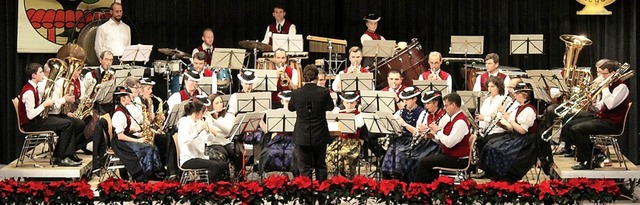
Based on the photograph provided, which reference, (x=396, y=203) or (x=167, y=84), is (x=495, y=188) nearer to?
(x=396, y=203)

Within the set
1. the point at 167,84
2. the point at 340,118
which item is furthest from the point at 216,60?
the point at 340,118

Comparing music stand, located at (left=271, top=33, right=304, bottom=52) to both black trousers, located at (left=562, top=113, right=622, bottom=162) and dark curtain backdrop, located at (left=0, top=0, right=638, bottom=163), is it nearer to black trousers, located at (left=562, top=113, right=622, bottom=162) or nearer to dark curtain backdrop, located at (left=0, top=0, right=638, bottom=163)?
dark curtain backdrop, located at (left=0, top=0, right=638, bottom=163)

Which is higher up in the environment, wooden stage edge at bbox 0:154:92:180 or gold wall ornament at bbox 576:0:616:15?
gold wall ornament at bbox 576:0:616:15

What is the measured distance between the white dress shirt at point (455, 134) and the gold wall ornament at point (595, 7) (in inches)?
201

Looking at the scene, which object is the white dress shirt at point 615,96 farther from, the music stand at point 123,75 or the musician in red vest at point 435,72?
the music stand at point 123,75

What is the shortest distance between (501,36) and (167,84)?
511cm

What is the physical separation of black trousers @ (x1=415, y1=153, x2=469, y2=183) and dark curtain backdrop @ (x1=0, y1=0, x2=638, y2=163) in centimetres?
501

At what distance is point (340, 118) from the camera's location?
551 inches

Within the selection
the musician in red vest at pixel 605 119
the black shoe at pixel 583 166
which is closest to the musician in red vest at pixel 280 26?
the musician in red vest at pixel 605 119

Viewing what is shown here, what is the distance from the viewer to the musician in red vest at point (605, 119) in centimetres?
1444

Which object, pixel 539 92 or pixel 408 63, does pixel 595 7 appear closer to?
pixel 408 63

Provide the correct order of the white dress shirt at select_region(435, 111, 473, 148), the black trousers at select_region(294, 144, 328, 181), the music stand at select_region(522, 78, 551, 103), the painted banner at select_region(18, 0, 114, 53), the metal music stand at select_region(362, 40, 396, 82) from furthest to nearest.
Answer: the painted banner at select_region(18, 0, 114, 53)
the metal music stand at select_region(362, 40, 396, 82)
the music stand at select_region(522, 78, 551, 103)
the black trousers at select_region(294, 144, 328, 181)
the white dress shirt at select_region(435, 111, 473, 148)

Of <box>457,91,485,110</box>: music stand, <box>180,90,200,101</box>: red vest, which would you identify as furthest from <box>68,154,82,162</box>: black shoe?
<box>457,91,485,110</box>: music stand

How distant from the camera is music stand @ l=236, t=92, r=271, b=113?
48.1ft
